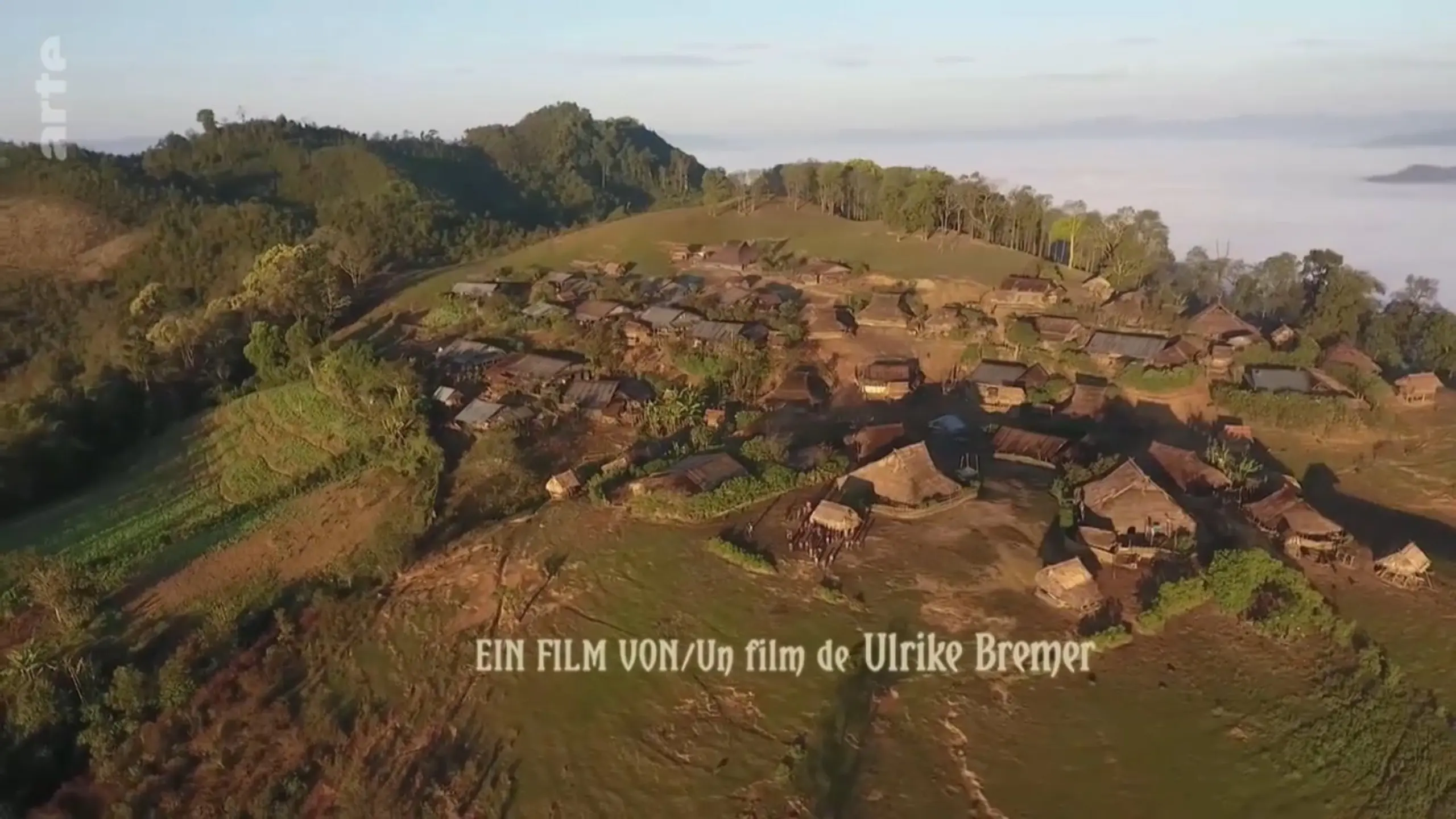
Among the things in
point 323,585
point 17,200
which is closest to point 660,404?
point 323,585

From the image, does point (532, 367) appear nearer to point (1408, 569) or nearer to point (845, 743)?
point (845, 743)

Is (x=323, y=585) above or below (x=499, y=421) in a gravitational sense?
below

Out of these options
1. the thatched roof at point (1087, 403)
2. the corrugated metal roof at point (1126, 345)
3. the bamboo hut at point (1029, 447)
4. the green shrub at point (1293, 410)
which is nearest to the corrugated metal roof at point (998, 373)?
the thatched roof at point (1087, 403)

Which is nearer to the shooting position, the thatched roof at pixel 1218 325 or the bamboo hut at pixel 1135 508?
the bamboo hut at pixel 1135 508

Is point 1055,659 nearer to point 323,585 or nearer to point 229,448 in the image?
point 323,585

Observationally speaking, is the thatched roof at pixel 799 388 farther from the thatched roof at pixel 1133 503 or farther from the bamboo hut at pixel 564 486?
the thatched roof at pixel 1133 503

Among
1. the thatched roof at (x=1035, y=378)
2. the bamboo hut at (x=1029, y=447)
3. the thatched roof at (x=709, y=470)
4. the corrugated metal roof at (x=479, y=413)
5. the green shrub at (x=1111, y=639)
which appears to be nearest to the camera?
the green shrub at (x=1111, y=639)

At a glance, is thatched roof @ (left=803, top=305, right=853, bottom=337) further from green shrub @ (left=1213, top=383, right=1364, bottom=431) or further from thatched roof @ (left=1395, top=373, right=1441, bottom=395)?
thatched roof @ (left=1395, top=373, right=1441, bottom=395)
